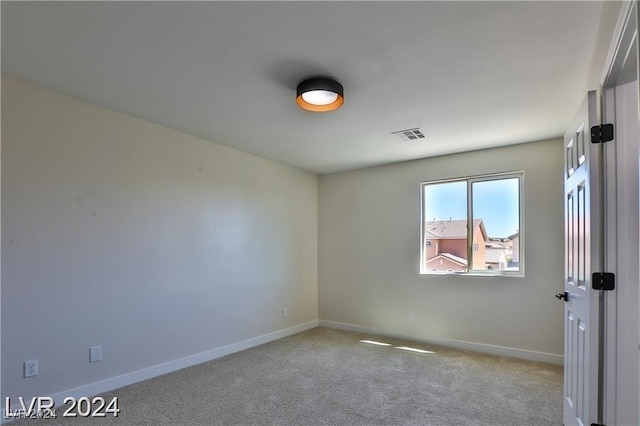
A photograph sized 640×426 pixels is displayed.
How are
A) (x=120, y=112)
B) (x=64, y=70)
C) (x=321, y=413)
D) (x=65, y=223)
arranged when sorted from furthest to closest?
(x=120, y=112) < (x=65, y=223) < (x=321, y=413) < (x=64, y=70)

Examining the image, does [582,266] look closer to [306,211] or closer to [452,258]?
[452,258]

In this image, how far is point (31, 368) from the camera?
269 cm

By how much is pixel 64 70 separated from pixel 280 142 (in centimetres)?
211

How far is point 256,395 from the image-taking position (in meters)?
3.03

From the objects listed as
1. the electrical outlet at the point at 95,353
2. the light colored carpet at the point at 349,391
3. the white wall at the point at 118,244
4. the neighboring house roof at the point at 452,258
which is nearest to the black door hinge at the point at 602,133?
the light colored carpet at the point at 349,391

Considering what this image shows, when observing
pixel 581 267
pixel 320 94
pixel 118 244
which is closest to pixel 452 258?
pixel 581 267

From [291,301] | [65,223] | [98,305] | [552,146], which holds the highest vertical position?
[552,146]

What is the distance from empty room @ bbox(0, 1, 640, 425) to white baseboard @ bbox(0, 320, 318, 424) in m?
0.02

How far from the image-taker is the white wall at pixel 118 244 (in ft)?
8.82

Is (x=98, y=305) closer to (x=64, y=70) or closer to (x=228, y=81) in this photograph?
(x=64, y=70)

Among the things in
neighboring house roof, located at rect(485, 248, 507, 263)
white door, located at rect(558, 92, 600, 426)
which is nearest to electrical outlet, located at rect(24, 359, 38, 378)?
white door, located at rect(558, 92, 600, 426)

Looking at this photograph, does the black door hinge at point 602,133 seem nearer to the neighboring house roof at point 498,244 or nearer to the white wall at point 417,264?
A: the white wall at point 417,264

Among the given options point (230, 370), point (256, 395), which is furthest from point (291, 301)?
point (256, 395)

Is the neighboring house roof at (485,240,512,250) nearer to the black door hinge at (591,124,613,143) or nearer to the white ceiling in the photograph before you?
the white ceiling
